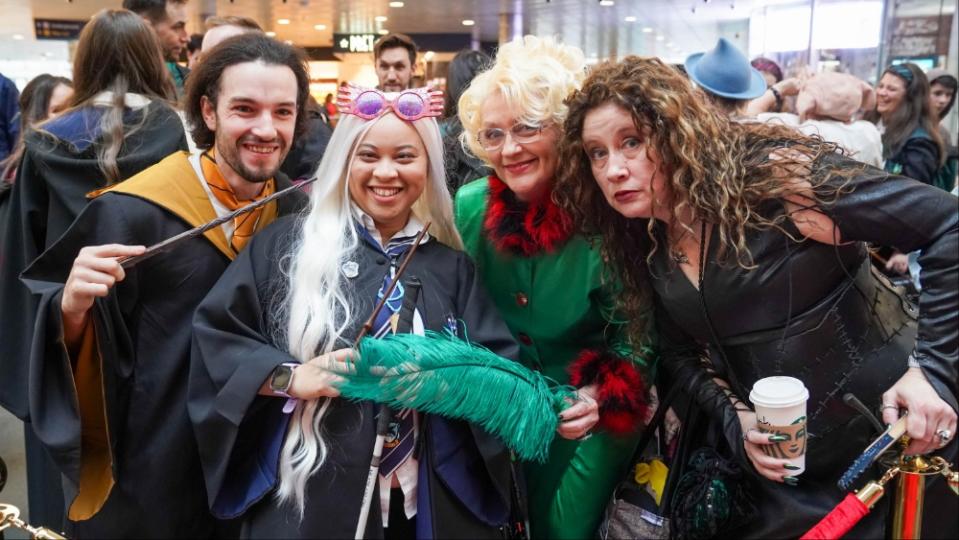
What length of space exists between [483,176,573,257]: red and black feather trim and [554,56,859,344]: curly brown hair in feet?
1.00

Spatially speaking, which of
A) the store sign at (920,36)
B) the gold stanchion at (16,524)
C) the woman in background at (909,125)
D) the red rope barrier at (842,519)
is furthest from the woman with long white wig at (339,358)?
the store sign at (920,36)

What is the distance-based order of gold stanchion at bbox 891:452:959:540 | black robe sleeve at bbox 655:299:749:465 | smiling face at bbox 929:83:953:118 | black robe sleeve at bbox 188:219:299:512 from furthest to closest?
smiling face at bbox 929:83:953:118
black robe sleeve at bbox 655:299:749:465
black robe sleeve at bbox 188:219:299:512
gold stanchion at bbox 891:452:959:540

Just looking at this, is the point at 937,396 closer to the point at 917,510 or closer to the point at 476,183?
the point at 917,510

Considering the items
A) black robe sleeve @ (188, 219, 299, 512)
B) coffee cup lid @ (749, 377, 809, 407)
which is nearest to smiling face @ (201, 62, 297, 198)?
black robe sleeve @ (188, 219, 299, 512)

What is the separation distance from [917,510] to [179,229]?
189 centimetres

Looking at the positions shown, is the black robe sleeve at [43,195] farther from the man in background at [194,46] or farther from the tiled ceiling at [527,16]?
the man in background at [194,46]

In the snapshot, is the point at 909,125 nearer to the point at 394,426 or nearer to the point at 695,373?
the point at 695,373

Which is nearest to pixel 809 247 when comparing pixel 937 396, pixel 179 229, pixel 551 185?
pixel 937 396

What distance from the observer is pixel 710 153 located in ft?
6.36

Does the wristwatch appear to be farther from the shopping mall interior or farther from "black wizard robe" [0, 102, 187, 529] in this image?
the shopping mall interior

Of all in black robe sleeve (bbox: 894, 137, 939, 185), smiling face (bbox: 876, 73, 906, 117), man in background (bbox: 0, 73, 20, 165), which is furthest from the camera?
smiling face (bbox: 876, 73, 906, 117)

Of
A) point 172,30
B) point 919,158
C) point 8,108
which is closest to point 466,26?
point 172,30

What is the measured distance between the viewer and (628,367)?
226 centimetres

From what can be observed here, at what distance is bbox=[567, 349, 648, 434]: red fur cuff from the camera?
2.21m
